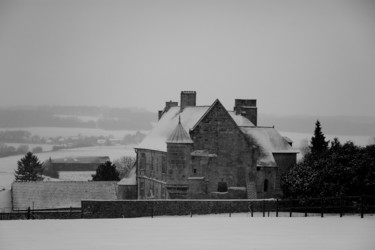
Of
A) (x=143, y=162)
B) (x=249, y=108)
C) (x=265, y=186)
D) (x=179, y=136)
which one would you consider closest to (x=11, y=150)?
(x=143, y=162)

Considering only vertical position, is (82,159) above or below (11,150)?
below

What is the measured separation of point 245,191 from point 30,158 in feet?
221

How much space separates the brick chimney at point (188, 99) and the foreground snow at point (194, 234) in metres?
30.8

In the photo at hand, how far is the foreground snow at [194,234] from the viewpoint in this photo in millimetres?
27312

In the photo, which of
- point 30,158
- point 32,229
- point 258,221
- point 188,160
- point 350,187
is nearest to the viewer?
point 32,229

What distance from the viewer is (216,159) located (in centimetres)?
5956

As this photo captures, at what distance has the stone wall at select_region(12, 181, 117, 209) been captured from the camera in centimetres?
6888

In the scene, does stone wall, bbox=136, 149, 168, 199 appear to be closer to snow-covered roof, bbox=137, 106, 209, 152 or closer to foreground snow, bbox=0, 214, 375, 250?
snow-covered roof, bbox=137, 106, 209, 152

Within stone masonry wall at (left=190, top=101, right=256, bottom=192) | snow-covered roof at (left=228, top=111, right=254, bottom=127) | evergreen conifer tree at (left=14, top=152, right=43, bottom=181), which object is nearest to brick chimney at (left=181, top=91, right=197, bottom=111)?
snow-covered roof at (left=228, top=111, right=254, bottom=127)

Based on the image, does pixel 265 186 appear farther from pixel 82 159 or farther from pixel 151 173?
pixel 82 159

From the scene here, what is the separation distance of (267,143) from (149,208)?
18.7m

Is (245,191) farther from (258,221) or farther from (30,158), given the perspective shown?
(30,158)

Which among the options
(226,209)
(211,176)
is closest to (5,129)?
(211,176)

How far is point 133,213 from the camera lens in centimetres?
4966
